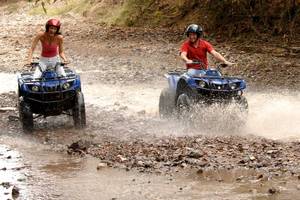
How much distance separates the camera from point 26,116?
36.4ft

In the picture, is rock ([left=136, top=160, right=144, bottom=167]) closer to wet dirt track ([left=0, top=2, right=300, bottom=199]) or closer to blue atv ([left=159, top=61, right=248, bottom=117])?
wet dirt track ([left=0, top=2, right=300, bottom=199])

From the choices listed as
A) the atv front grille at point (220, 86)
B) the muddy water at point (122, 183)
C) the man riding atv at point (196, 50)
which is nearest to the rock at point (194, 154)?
the muddy water at point (122, 183)

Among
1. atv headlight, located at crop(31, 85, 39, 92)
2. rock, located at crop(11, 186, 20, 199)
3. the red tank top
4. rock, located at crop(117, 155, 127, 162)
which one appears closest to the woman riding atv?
the red tank top

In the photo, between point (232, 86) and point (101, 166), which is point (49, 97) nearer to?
point (101, 166)

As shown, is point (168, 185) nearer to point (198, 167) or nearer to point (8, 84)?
point (198, 167)

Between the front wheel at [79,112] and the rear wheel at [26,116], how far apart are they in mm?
808

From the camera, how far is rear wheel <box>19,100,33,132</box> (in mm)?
11102

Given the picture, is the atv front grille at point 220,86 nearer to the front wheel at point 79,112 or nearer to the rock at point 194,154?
the rock at point 194,154

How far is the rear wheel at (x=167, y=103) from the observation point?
11562 mm

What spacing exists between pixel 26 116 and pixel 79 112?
0.96 meters

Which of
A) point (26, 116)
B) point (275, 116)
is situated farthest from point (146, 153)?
point (275, 116)

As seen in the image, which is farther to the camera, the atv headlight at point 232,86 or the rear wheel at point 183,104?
the rear wheel at point 183,104

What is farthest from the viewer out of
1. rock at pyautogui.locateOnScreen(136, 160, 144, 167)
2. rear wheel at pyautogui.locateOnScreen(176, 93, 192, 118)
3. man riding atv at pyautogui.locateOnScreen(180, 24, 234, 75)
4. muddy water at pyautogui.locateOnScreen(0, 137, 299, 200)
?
man riding atv at pyautogui.locateOnScreen(180, 24, 234, 75)

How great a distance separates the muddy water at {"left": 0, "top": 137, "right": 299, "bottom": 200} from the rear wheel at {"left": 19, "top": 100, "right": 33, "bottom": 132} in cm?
203
